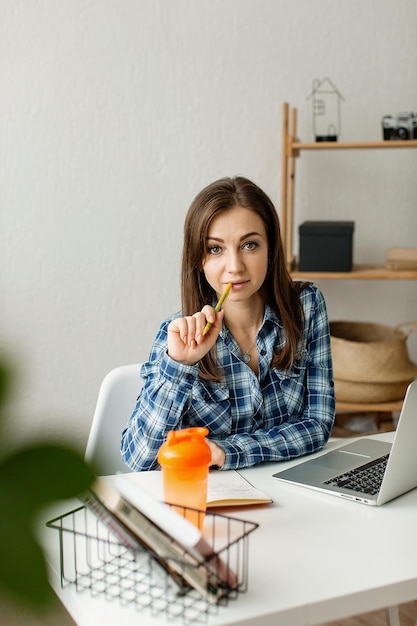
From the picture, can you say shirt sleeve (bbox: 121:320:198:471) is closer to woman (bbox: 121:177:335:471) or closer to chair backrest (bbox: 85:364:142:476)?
woman (bbox: 121:177:335:471)

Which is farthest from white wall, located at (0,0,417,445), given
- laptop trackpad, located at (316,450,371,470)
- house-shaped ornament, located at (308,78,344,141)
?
laptop trackpad, located at (316,450,371,470)

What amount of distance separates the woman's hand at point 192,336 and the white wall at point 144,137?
1410 mm

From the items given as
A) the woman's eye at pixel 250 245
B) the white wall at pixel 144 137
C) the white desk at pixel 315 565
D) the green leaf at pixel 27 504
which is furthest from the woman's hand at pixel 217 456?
the white wall at pixel 144 137

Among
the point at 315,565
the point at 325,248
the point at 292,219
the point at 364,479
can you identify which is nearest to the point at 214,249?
the point at 364,479

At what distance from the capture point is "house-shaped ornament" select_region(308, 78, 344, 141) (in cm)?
291

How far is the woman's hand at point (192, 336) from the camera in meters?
1.45

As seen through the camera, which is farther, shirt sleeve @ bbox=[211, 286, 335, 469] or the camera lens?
the camera lens

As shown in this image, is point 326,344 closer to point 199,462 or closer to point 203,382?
point 203,382

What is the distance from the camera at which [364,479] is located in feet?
4.41

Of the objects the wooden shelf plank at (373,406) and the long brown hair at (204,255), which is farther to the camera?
the wooden shelf plank at (373,406)

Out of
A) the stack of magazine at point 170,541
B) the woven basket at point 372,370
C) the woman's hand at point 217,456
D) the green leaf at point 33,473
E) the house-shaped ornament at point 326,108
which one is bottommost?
the woven basket at point 372,370

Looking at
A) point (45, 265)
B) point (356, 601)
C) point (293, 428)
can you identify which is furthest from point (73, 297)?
point (356, 601)

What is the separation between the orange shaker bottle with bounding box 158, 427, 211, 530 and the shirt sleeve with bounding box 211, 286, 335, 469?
0.29 meters

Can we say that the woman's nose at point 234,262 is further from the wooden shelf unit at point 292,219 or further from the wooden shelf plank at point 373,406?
the wooden shelf plank at point 373,406
